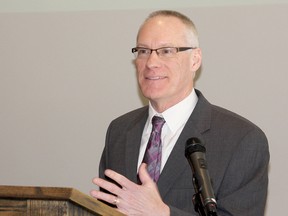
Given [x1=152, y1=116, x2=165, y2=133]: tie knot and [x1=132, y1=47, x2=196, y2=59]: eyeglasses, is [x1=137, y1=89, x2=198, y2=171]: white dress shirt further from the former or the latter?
[x1=132, y1=47, x2=196, y2=59]: eyeglasses

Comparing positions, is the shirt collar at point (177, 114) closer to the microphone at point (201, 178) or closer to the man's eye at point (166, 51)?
the man's eye at point (166, 51)

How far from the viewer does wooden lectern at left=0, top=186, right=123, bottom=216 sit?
5.53 feet

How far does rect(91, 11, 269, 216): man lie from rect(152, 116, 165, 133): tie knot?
0.7 inches

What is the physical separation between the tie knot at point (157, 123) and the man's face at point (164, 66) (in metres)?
0.04

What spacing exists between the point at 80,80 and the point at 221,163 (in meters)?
1.45

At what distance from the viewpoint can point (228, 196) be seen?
2.80 meters

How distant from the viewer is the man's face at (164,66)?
3.11 meters

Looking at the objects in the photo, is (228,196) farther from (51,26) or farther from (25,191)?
(51,26)

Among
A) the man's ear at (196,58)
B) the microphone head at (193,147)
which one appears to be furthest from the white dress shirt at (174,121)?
the microphone head at (193,147)

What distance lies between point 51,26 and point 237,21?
114 centimetres

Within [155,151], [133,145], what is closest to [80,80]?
[133,145]

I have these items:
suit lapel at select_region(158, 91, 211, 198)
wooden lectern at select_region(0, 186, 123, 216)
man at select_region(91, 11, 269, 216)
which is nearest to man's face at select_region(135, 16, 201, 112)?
man at select_region(91, 11, 269, 216)

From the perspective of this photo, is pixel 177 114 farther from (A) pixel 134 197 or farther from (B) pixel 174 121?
(A) pixel 134 197

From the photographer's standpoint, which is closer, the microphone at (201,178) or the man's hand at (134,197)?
the microphone at (201,178)
